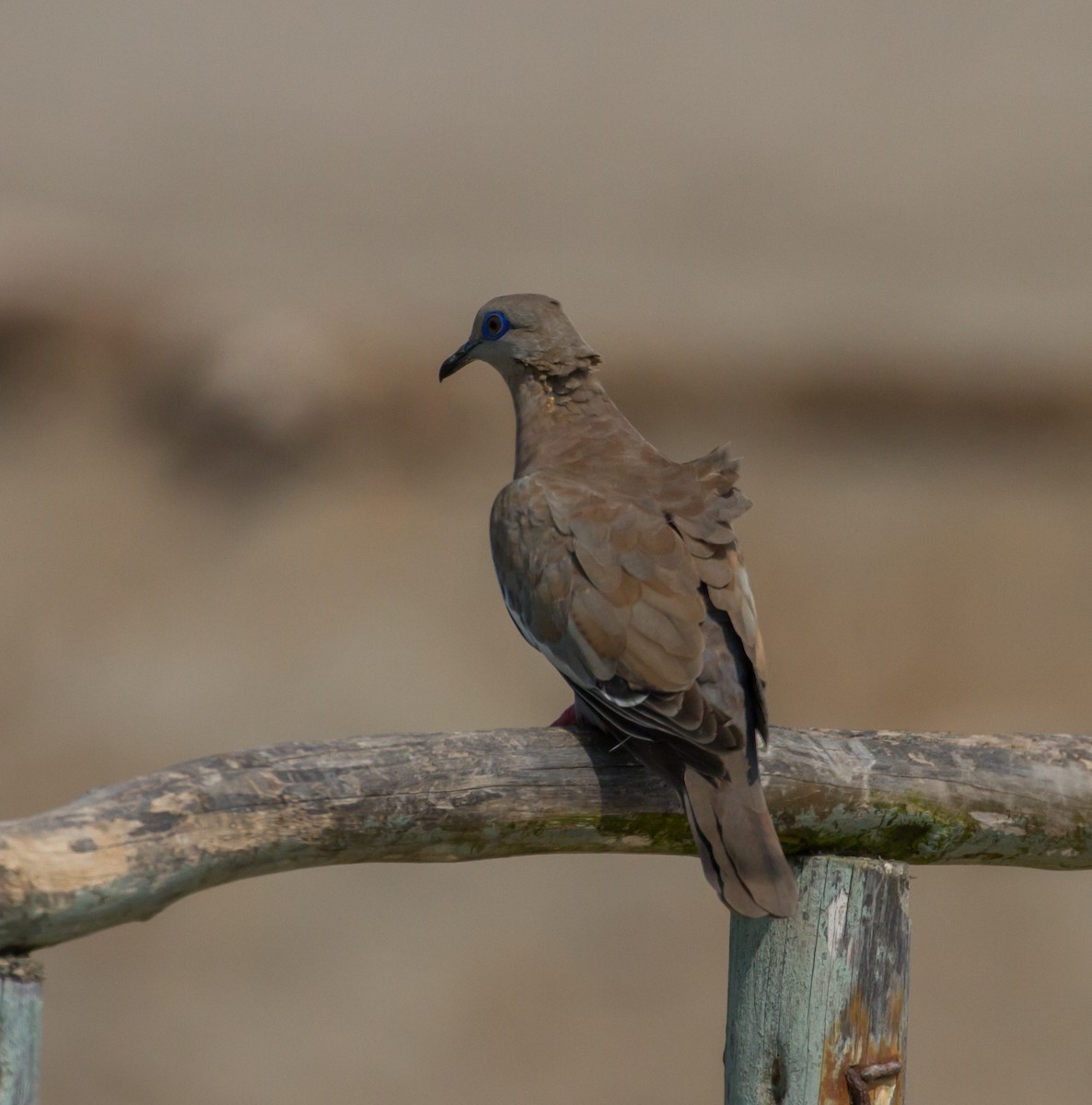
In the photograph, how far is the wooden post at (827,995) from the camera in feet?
9.50

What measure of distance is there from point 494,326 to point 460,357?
0.21m

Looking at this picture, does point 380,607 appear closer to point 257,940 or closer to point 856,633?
point 257,940

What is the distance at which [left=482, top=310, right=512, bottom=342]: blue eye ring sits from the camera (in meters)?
4.21

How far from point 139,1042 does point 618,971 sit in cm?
313

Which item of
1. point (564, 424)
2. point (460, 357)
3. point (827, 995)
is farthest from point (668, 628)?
point (460, 357)

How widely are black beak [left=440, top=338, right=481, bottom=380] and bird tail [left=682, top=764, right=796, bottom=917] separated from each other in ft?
5.83

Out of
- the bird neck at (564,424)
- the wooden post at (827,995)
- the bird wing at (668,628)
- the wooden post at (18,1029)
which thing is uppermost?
the bird neck at (564,424)

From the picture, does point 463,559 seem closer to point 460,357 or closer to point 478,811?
point 460,357

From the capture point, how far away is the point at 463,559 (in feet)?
35.7

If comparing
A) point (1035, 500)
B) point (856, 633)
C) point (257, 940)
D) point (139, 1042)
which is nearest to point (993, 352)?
point (1035, 500)

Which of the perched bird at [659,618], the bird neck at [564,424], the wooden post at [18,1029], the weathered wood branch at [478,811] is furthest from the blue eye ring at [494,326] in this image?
the wooden post at [18,1029]

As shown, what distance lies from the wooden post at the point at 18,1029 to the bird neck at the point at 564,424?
1897mm

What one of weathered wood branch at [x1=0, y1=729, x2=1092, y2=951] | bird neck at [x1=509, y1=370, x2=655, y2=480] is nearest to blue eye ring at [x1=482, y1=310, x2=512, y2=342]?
bird neck at [x1=509, y1=370, x2=655, y2=480]

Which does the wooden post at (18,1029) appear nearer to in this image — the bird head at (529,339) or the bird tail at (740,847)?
Answer: the bird tail at (740,847)
